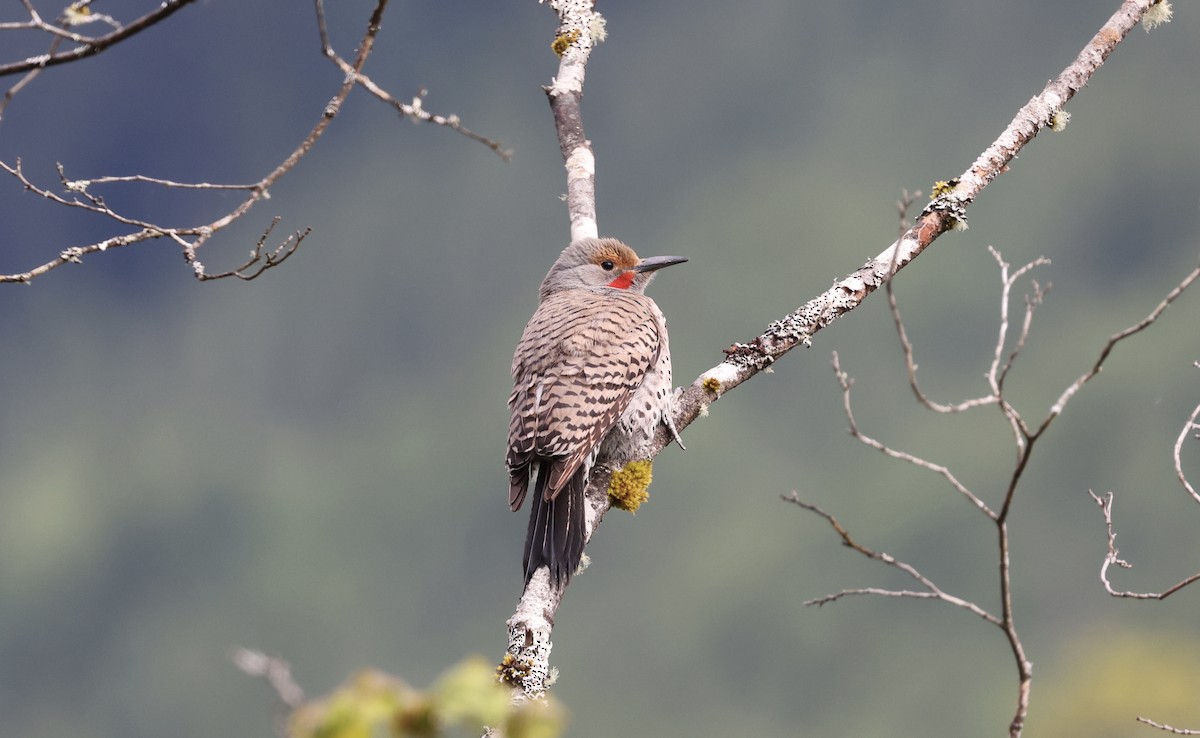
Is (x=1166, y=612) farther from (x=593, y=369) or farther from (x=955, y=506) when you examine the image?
(x=593, y=369)

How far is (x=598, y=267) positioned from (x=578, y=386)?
3.09 feet

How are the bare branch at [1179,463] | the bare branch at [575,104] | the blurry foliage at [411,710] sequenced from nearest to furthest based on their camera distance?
the blurry foliage at [411,710] → the bare branch at [1179,463] → the bare branch at [575,104]

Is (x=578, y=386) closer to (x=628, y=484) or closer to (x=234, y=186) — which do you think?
(x=628, y=484)

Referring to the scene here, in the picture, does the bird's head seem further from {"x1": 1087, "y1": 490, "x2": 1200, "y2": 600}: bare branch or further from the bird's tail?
{"x1": 1087, "y1": 490, "x2": 1200, "y2": 600}: bare branch

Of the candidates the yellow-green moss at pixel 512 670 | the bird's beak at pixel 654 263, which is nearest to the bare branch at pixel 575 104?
the bird's beak at pixel 654 263

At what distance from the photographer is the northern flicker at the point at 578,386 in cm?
412

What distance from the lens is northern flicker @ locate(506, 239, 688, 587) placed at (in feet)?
13.5

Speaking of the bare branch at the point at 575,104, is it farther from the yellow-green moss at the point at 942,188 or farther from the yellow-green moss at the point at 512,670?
the yellow-green moss at the point at 512,670

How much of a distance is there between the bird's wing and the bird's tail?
0.04 m

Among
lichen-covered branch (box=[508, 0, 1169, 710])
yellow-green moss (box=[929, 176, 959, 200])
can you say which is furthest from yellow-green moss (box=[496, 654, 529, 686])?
yellow-green moss (box=[929, 176, 959, 200])

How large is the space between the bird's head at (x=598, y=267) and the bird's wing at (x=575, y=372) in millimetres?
112

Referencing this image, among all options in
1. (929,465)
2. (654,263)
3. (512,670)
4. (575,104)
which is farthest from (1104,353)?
(575,104)

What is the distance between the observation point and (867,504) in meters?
55.1

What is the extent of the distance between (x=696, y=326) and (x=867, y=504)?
11311 millimetres
